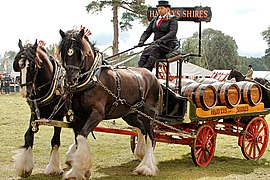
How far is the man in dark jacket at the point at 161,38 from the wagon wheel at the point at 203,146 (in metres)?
1.47

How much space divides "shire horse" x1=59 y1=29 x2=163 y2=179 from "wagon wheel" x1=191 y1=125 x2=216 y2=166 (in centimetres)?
88

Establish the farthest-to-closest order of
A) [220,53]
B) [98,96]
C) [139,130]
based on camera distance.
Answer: [220,53] < [139,130] < [98,96]

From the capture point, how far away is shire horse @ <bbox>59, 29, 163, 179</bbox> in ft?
22.7

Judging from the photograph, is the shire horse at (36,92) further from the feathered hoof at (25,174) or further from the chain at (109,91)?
the chain at (109,91)

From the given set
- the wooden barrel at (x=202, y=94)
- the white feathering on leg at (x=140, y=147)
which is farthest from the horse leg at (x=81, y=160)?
the wooden barrel at (x=202, y=94)

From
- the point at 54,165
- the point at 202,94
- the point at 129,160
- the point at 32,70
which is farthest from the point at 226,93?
the point at 32,70

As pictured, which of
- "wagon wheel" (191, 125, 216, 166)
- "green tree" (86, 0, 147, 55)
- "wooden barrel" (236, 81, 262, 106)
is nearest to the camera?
"wagon wheel" (191, 125, 216, 166)

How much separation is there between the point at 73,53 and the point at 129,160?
127 inches

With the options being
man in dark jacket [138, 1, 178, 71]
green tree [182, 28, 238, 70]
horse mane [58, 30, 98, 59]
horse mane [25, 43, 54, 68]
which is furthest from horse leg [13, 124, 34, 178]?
green tree [182, 28, 238, 70]

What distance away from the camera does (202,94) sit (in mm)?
8844

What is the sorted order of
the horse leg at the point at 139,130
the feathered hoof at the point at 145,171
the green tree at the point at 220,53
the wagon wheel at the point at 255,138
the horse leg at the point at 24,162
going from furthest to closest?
1. the green tree at the point at 220,53
2. the wagon wheel at the point at 255,138
3. the horse leg at the point at 139,130
4. the feathered hoof at the point at 145,171
5. the horse leg at the point at 24,162

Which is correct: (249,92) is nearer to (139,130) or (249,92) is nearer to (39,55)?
(139,130)

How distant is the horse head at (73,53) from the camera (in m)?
6.91

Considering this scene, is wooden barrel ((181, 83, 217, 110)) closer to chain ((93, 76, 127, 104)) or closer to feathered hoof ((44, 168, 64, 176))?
chain ((93, 76, 127, 104))
